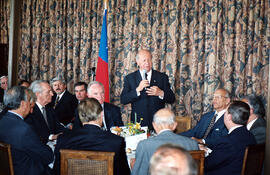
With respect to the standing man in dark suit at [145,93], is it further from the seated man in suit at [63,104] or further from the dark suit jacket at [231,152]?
the dark suit jacket at [231,152]

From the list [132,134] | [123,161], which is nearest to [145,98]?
[132,134]

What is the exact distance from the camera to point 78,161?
2014 mm

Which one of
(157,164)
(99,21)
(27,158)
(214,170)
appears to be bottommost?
(214,170)

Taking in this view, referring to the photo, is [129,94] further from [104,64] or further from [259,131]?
[259,131]

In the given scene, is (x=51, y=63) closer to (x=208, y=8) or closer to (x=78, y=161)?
(x=208, y=8)

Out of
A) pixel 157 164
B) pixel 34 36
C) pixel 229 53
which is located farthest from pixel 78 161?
pixel 34 36

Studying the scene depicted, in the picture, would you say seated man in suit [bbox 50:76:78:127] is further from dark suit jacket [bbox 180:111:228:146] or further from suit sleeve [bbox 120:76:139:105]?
dark suit jacket [bbox 180:111:228:146]

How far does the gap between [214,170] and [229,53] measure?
9.19ft

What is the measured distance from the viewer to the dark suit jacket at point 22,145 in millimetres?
2266

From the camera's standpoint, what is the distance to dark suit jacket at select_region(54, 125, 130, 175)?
2125 mm

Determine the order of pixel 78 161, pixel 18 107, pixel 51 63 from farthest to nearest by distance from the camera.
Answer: pixel 51 63
pixel 18 107
pixel 78 161

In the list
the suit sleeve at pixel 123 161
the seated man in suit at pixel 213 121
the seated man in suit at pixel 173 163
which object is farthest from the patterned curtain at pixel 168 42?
the seated man in suit at pixel 173 163

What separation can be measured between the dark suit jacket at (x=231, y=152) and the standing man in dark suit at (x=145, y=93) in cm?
135

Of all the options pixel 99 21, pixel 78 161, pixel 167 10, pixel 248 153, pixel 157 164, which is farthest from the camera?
pixel 99 21
